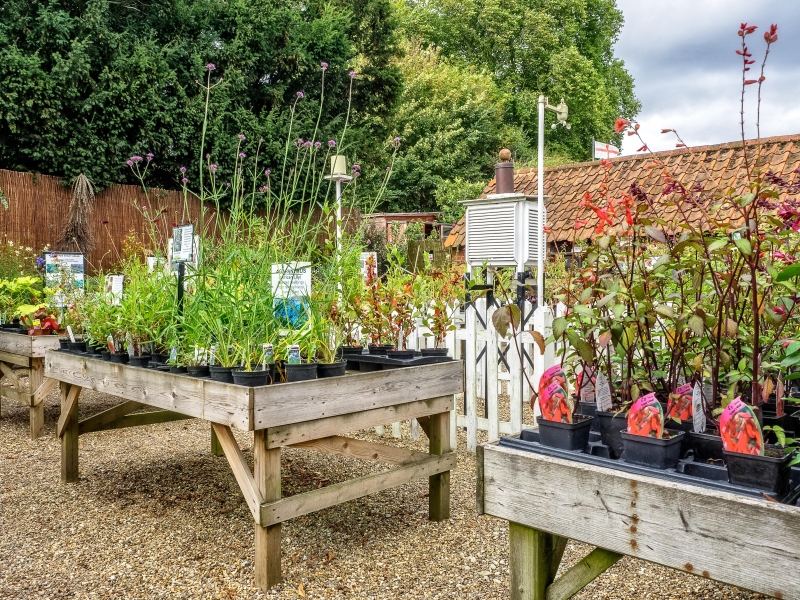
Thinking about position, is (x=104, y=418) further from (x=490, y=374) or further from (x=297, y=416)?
(x=490, y=374)

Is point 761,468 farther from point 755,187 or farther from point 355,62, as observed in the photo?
point 355,62

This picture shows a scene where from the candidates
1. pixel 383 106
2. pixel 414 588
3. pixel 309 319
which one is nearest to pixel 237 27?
pixel 383 106

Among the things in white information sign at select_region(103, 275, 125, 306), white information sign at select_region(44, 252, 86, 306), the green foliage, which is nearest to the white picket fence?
white information sign at select_region(103, 275, 125, 306)

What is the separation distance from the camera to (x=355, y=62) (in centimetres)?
1459

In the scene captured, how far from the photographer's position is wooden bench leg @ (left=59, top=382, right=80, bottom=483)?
3.40 meters

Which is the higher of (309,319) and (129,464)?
(309,319)

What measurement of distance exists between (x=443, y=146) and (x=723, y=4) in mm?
18007

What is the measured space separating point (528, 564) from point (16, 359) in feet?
14.7

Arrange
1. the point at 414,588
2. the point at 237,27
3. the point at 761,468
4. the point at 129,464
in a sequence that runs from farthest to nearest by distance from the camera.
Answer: the point at 237,27 < the point at 129,464 < the point at 414,588 < the point at 761,468

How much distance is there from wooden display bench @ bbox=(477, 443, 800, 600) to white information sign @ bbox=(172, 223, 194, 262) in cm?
171

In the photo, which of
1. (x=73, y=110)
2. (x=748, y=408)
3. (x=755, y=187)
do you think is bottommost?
(x=748, y=408)

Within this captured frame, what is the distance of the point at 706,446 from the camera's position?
1.55m

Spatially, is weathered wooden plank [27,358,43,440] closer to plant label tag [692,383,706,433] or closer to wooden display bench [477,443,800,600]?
wooden display bench [477,443,800,600]

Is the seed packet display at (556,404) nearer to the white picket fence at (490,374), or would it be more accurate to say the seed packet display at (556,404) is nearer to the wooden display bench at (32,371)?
the white picket fence at (490,374)
